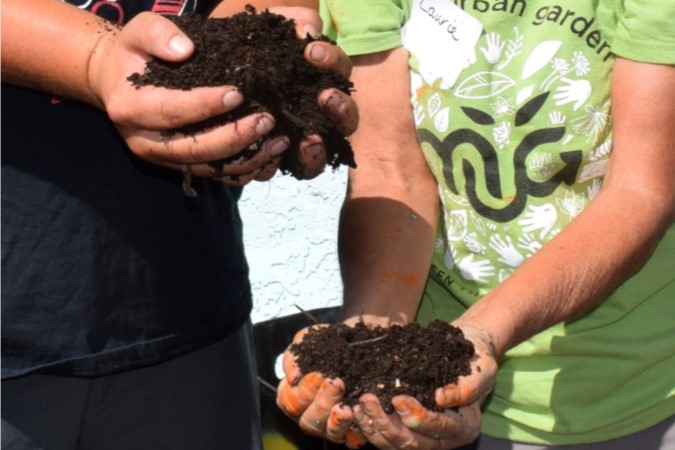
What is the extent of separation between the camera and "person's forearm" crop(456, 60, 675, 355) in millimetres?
1646

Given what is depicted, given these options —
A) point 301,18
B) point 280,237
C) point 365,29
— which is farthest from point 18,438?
point 280,237

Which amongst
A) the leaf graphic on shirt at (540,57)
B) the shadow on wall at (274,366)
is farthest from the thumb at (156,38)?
the shadow on wall at (274,366)

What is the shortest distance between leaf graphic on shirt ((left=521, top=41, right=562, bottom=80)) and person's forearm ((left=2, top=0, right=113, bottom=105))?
675 millimetres

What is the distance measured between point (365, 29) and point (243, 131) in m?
0.52

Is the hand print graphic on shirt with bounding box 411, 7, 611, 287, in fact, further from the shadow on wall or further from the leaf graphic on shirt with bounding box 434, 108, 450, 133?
the shadow on wall

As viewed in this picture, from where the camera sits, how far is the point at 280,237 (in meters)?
2.90

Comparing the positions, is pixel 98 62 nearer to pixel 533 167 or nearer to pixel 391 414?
pixel 391 414

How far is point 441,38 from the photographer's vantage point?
180 cm

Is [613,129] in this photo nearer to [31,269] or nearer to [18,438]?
[31,269]

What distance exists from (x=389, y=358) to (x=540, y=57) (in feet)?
1.78

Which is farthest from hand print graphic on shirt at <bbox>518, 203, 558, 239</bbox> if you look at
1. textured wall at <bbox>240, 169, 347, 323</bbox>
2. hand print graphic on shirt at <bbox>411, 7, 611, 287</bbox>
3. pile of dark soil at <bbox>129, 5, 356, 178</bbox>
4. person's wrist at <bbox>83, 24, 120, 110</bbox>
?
textured wall at <bbox>240, 169, 347, 323</bbox>

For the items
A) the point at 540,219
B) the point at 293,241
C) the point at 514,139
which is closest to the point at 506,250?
the point at 540,219

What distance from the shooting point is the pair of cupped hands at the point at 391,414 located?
149cm

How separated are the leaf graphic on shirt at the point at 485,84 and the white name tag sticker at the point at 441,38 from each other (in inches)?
1.0
